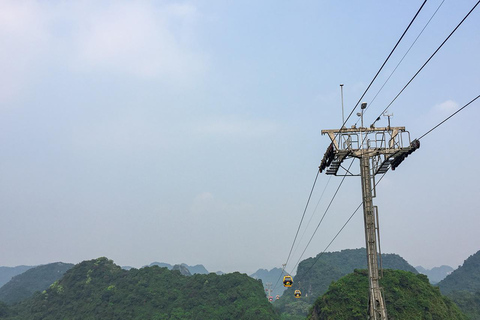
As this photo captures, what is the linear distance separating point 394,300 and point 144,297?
54126 mm

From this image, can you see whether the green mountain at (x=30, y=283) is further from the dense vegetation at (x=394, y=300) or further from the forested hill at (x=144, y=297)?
the dense vegetation at (x=394, y=300)

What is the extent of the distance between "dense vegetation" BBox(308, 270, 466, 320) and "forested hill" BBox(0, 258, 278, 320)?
64.7ft

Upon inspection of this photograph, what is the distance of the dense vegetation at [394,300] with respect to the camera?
50.3m

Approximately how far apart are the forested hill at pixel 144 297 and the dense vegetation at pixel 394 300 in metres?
19.7

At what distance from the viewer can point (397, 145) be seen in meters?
17.6

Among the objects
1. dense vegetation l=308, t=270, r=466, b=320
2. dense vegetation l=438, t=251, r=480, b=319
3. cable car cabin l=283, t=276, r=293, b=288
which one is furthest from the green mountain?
dense vegetation l=438, t=251, r=480, b=319

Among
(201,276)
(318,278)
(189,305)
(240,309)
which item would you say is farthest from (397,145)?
(318,278)

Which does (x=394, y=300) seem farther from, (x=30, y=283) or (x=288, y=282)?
(x=30, y=283)

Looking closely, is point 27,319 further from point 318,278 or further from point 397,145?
point 318,278

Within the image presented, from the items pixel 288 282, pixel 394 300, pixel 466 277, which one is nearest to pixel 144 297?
pixel 288 282

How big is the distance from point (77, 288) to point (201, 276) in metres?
30.4

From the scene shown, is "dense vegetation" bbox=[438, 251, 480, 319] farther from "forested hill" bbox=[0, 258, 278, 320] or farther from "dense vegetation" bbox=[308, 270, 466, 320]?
"dense vegetation" bbox=[308, 270, 466, 320]

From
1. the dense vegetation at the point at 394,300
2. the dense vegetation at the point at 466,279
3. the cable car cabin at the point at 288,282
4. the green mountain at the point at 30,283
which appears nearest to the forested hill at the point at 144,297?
the dense vegetation at the point at 394,300

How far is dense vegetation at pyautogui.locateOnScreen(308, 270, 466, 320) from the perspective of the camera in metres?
50.3
